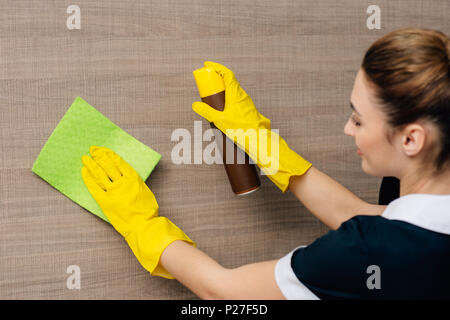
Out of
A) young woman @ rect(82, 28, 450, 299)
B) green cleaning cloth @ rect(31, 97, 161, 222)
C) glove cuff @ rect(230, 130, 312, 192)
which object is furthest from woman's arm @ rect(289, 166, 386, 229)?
green cleaning cloth @ rect(31, 97, 161, 222)

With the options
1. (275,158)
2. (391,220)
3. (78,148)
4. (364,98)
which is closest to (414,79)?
(364,98)

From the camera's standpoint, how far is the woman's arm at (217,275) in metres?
0.61

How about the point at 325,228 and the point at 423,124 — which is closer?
the point at 423,124

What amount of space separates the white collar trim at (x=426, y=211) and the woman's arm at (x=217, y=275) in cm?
19

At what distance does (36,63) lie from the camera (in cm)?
74

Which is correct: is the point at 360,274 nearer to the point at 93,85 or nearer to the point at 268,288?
the point at 268,288

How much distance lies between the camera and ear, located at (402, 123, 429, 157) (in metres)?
0.57

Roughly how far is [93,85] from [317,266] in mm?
497

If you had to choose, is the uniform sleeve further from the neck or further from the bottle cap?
the bottle cap

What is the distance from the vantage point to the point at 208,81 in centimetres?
75

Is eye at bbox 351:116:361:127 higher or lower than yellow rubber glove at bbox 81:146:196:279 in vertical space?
higher

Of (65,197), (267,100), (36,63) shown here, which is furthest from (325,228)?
(36,63)

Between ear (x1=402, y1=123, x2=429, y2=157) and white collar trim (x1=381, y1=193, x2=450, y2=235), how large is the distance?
2.5 inches

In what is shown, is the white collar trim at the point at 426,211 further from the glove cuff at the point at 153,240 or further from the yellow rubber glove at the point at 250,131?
the glove cuff at the point at 153,240
